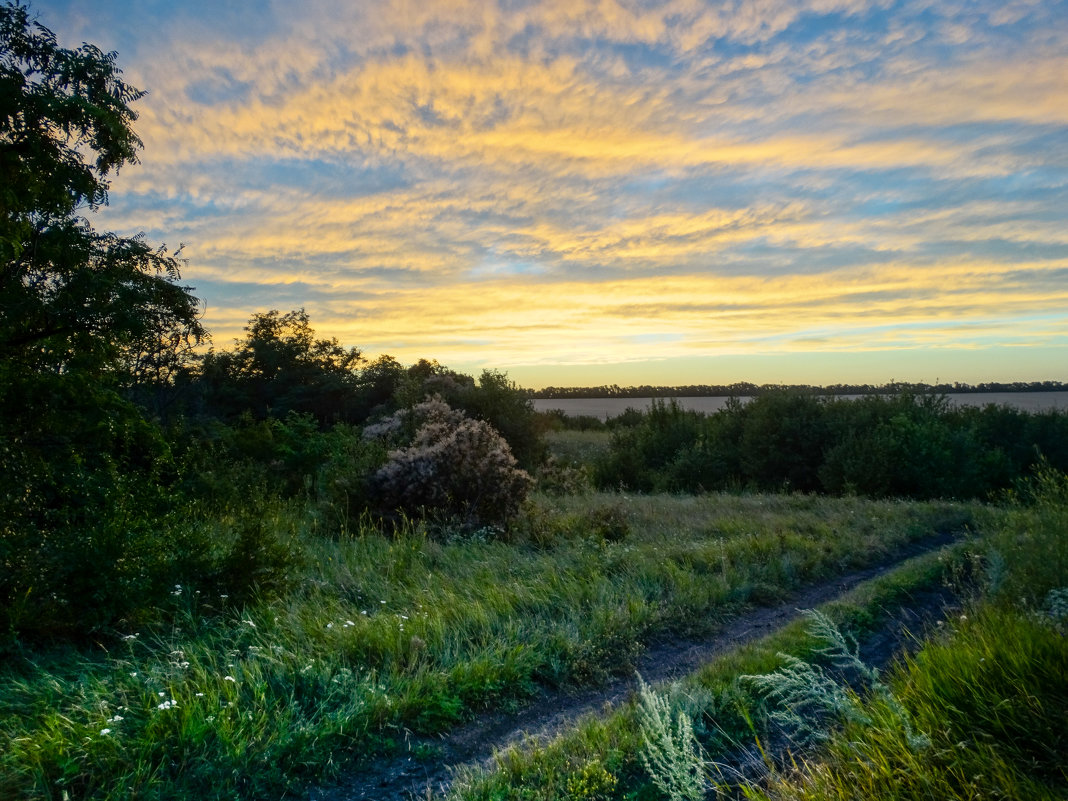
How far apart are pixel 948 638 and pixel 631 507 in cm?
866

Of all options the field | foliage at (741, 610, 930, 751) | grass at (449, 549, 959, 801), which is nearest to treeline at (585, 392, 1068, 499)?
→ the field

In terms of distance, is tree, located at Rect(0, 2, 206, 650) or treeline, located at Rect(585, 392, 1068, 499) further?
treeline, located at Rect(585, 392, 1068, 499)

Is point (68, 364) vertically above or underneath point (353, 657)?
above

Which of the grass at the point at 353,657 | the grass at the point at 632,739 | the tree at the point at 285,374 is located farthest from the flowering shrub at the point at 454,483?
the tree at the point at 285,374

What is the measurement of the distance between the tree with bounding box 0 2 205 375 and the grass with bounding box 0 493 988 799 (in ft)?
8.77

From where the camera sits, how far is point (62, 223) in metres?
6.59

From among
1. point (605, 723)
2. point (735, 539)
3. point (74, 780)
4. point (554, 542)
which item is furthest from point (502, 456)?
point (74, 780)

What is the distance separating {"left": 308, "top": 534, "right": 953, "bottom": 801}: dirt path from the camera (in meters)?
4.04

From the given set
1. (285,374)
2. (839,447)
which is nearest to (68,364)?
(839,447)

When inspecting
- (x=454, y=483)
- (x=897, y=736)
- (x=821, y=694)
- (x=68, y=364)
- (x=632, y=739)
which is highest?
(x=68, y=364)

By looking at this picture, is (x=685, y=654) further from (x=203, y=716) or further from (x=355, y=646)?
(x=203, y=716)

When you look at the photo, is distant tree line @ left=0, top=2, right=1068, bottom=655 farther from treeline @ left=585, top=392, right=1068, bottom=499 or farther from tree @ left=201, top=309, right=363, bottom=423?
tree @ left=201, top=309, right=363, bottom=423

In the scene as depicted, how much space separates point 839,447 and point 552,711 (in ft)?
57.4

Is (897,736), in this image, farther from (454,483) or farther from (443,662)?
(454,483)
